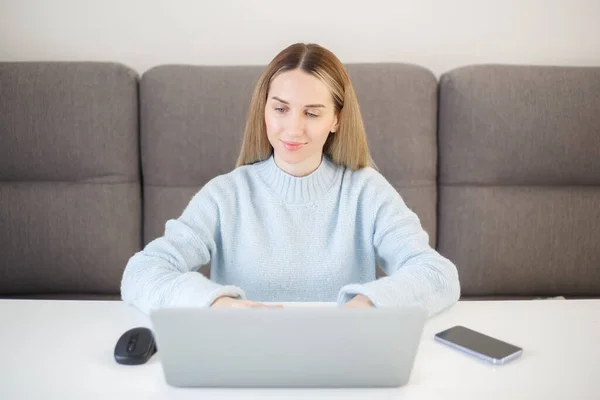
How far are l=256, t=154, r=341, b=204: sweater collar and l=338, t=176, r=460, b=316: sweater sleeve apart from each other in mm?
123

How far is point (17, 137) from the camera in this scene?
68.8 inches

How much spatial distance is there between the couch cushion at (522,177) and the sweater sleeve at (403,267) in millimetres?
534

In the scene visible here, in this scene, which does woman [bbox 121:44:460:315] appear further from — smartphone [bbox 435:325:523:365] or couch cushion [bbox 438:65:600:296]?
couch cushion [bbox 438:65:600:296]

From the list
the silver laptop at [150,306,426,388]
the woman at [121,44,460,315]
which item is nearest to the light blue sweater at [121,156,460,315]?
the woman at [121,44,460,315]

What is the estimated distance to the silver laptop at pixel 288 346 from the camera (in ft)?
2.28

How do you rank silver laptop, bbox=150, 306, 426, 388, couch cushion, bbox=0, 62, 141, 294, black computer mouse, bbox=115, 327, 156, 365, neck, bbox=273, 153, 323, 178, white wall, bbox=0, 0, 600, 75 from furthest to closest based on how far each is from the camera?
1. white wall, bbox=0, 0, 600, 75
2. couch cushion, bbox=0, 62, 141, 294
3. neck, bbox=273, 153, 323, 178
4. black computer mouse, bbox=115, 327, 156, 365
5. silver laptop, bbox=150, 306, 426, 388

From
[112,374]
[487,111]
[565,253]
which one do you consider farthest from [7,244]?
[565,253]

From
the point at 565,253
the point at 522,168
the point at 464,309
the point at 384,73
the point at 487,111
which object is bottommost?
the point at 565,253

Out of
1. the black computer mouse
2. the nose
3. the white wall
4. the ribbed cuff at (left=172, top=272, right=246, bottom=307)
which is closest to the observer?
the black computer mouse

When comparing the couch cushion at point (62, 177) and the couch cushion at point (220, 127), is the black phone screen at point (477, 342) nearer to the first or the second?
the couch cushion at point (220, 127)

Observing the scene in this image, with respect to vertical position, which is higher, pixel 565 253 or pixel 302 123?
pixel 302 123

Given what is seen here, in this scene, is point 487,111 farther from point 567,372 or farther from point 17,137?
point 17,137

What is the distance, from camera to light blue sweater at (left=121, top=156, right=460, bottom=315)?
4.25 feet

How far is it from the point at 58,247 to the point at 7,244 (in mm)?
150
